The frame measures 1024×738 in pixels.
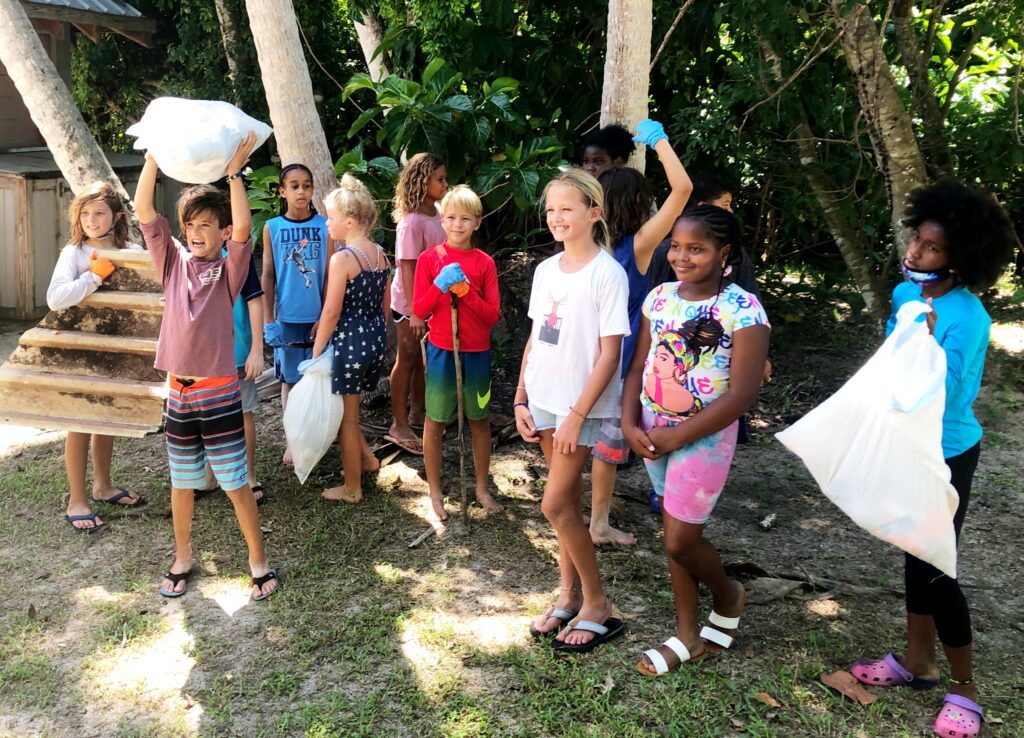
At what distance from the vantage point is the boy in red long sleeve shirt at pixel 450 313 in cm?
428

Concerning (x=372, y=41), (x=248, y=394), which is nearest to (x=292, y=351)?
(x=248, y=394)

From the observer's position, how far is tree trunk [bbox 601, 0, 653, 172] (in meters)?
4.62

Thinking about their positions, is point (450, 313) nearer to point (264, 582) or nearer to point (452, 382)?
point (452, 382)

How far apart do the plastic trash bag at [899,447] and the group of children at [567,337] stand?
0.16 metres

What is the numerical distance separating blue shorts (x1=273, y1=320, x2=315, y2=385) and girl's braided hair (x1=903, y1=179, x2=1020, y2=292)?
124 inches

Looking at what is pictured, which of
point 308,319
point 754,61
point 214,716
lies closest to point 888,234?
point 754,61

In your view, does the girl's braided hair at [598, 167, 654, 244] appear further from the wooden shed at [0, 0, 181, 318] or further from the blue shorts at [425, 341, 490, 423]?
the wooden shed at [0, 0, 181, 318]

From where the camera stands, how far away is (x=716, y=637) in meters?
3.39

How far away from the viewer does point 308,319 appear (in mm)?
4887

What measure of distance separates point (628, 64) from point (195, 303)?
2.45 m

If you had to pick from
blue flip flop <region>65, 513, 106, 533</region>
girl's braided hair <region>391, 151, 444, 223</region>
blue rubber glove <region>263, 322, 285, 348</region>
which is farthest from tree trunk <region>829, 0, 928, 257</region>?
blue flip flop <region>65, 513, 106, 533</region>

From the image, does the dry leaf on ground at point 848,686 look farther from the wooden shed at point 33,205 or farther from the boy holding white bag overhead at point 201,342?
the wooden shed at point 33,205

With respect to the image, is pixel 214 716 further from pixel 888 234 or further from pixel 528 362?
pixel 888 234

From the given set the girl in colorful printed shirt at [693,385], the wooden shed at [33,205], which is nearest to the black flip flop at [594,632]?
the girl in colorful printed shirt at [693,385]
